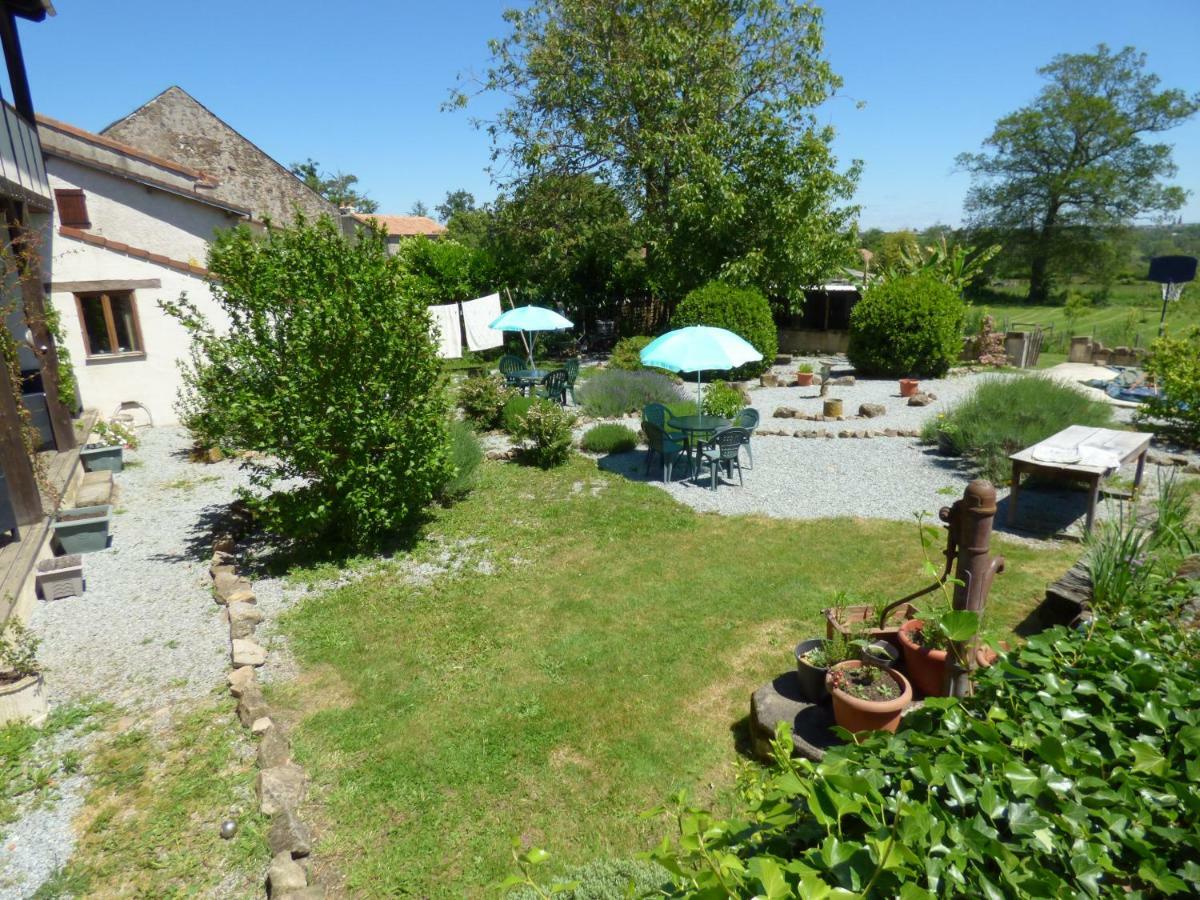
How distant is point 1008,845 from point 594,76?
20591 millimetres

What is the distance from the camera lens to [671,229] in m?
19.2

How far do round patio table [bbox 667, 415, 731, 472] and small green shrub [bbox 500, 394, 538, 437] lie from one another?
9.47ft

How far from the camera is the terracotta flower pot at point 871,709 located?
3.62 m

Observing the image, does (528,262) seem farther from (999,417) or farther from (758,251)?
(999,417)

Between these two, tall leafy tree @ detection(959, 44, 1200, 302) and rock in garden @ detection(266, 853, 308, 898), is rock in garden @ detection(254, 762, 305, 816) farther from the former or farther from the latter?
tall leafy tree @ detection(959, 44, 1200, 302)

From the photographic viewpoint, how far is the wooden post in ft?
31.4

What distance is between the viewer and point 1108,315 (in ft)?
113

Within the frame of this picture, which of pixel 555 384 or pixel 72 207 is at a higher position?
pixel 72 207

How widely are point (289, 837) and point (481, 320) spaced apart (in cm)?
1981

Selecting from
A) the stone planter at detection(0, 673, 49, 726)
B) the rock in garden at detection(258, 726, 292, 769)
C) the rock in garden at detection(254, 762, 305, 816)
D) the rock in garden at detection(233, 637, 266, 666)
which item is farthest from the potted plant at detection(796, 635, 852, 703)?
the stone planter at detection(0, 673, 49, 726)

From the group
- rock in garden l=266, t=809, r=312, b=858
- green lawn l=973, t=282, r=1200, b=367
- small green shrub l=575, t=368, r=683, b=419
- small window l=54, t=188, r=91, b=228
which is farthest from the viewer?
green lawn l=973, t=282, r=1200, b=367

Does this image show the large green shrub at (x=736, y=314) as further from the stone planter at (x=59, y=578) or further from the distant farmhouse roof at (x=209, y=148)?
the distant farmhouse roof at (x=209, y=148)

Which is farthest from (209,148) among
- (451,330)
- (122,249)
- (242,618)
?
(242,618)

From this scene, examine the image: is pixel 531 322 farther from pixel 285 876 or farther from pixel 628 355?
pixel 285 876
